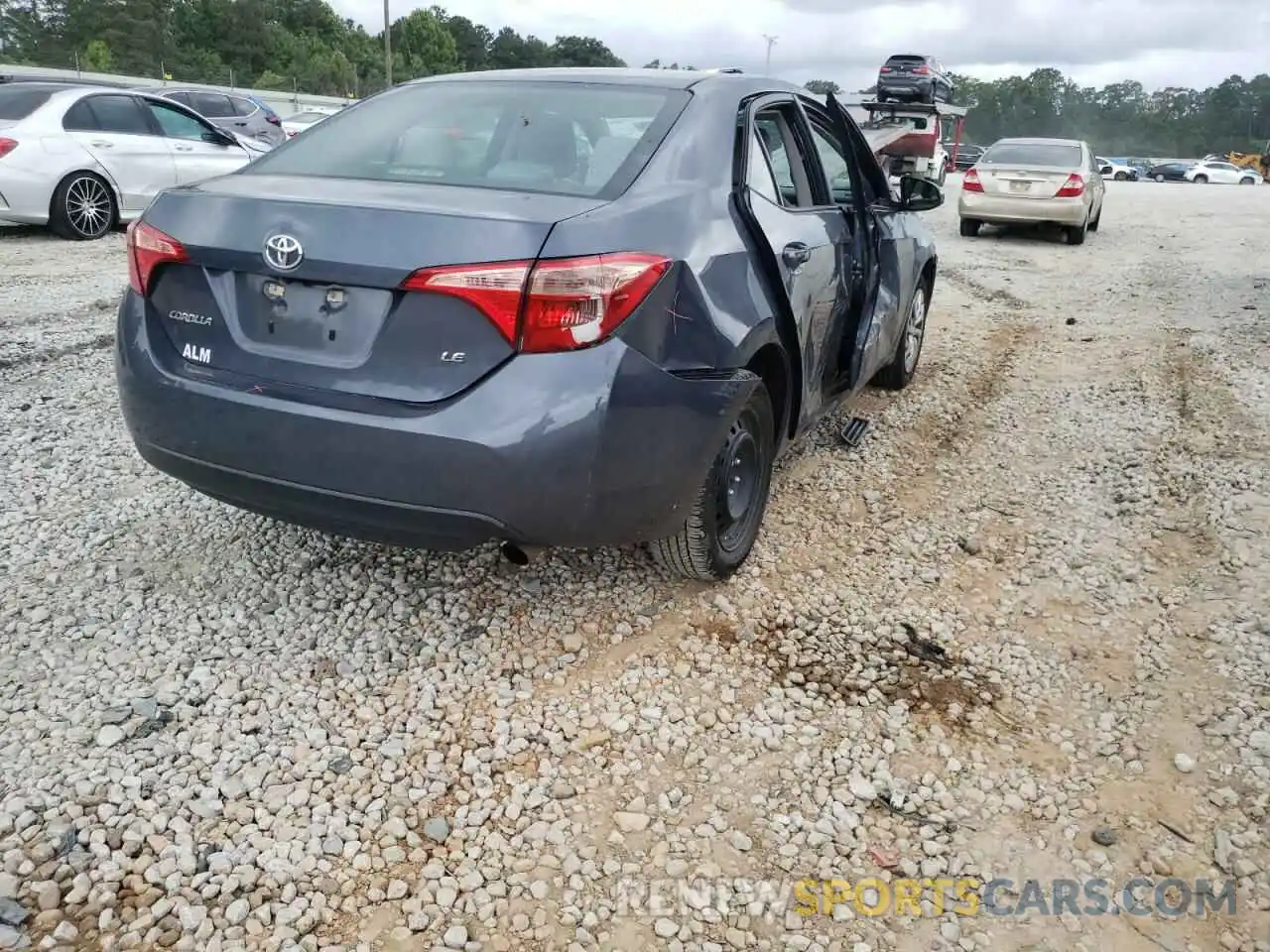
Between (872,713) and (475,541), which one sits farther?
(872,713)

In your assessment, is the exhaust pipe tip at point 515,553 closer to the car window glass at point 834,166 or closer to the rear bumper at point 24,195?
the car window glass at point 834,166

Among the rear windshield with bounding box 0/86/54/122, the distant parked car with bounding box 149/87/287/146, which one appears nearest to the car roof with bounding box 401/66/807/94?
the rear windshield with bounding box 0/86/54/122

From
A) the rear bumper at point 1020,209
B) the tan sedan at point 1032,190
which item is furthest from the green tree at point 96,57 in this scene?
the rear bumper at point 1020,209

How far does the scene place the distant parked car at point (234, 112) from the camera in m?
17.5

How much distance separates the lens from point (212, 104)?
694 inches

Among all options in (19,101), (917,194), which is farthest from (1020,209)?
(19,101)

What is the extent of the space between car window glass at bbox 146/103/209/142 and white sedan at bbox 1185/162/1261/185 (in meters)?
47.7

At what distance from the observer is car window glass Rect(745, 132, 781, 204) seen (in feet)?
11.2

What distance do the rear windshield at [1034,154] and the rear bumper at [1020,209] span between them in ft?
2.21

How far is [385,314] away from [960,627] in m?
2.12

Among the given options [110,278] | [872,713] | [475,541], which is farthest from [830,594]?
[110,278]

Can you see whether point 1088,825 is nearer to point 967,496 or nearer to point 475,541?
point 475,541

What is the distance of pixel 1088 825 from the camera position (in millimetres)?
2541

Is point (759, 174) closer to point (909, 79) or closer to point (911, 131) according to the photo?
point (911, 131)
